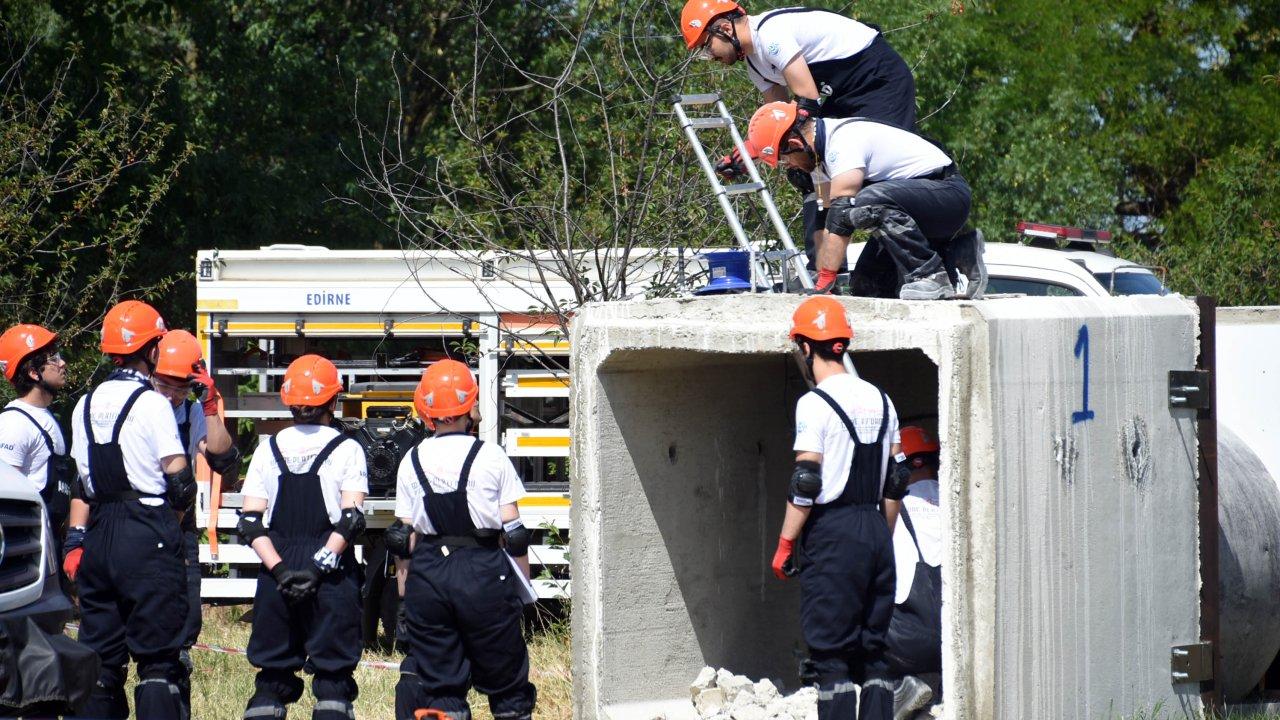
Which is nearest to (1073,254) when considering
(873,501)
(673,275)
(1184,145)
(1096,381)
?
(673,275)

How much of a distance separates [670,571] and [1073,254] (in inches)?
141

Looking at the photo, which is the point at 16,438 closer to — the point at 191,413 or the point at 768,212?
the point at 191,413

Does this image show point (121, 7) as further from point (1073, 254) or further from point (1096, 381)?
point (1096, 381)

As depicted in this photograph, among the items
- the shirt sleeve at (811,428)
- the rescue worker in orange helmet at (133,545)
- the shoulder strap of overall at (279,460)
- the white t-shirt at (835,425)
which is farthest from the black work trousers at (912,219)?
the rescue worker in orange helmet at (133,545)

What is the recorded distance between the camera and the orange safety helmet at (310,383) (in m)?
6.90

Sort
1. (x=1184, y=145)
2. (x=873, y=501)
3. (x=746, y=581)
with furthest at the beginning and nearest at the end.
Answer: (x=1184, y=145)
(x=746, y=581)
(x=873, y=501)

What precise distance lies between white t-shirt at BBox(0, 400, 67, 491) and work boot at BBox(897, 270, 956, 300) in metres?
4.43

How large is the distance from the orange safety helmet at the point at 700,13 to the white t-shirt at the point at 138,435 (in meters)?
3.09

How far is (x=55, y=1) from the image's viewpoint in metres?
14.9

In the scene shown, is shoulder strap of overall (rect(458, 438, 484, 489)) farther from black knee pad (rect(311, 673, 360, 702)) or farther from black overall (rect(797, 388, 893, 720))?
black overall (rect(797, 388, 893, 720))

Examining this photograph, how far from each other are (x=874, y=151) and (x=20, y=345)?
4504 mm

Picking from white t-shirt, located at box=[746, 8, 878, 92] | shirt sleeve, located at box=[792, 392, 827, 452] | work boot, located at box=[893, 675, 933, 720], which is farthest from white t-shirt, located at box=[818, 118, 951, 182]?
work boot, located at box=[893, 675, 933, 720]

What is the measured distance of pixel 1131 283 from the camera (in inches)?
359

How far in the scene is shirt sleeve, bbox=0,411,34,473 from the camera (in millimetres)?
7496
